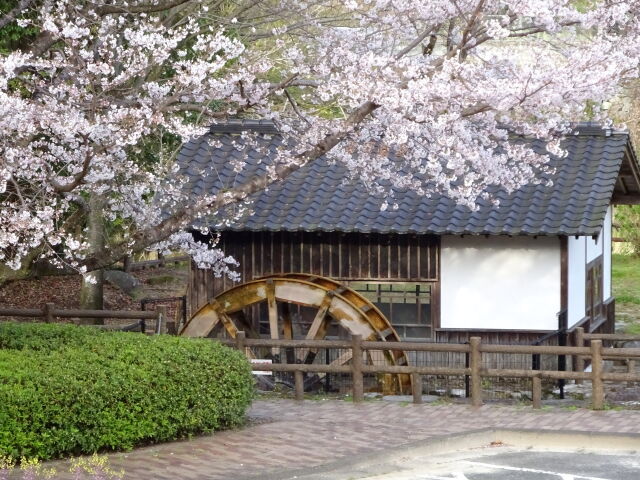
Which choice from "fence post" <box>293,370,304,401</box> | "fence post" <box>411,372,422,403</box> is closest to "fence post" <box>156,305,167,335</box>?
"fence post" <box>293,370,304,401</box>

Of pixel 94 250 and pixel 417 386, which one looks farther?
pixel 94 250

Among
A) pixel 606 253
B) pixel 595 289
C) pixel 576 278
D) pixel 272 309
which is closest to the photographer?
pixel 272 309

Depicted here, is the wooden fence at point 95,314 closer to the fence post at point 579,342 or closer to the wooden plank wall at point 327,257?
the wooden plank wall at point 327,257

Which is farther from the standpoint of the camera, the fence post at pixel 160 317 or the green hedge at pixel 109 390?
the fence post at pixel 160 317

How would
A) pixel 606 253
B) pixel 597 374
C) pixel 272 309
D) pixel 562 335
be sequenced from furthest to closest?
pixel 606 253 < pixel 272 309 < pixel 562 335 < pixel 597 374

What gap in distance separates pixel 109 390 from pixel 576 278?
9931 mm

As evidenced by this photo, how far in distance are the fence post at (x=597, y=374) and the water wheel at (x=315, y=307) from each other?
3.65 meters

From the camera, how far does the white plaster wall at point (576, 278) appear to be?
59.1 feet

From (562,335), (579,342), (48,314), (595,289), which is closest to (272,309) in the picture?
(48,314)

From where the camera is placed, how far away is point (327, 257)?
18438 millimetres

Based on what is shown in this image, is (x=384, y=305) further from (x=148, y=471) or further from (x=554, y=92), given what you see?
(x=148, y=471)

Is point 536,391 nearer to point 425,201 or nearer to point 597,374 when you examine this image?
point 597,374

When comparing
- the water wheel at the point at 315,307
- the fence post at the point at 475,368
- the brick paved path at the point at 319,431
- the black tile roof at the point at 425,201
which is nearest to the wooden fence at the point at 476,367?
the fence post at the point at 475,368

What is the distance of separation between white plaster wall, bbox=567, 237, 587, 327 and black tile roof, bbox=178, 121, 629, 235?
800 millimetres
